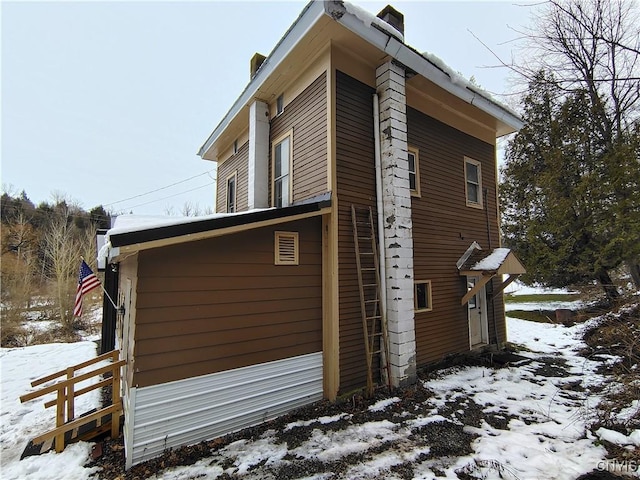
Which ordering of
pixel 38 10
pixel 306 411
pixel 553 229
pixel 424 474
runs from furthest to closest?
1. pixel 553 229
2. pixel 38 10
3. pixel 306 411
4. pixel 424 474

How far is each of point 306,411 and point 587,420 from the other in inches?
172

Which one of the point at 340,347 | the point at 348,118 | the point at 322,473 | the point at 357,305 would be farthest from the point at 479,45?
the point at 322,473

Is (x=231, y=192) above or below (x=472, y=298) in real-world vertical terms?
above

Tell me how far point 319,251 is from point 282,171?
9.04ft

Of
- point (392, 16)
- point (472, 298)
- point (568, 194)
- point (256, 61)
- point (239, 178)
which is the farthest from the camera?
point (568, 194)

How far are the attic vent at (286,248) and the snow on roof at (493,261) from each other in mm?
4988

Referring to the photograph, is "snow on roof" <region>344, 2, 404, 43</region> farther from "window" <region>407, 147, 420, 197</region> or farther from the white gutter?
"window" <region>407, 147, 420, 197</region>

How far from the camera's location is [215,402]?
13.6ft

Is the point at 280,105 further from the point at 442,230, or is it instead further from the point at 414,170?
the point at 442,230

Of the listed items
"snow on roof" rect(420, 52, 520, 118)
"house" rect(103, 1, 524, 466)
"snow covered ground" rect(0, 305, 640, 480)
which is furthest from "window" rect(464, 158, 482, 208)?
"snow covered ground" rect(0, 305, 640, 480)

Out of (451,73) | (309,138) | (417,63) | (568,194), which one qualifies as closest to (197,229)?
(309,138)

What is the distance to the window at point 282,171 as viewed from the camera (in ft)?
22.3

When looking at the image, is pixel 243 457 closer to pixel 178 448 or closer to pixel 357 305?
pixel 178 448

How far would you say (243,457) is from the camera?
3693 millimetres
